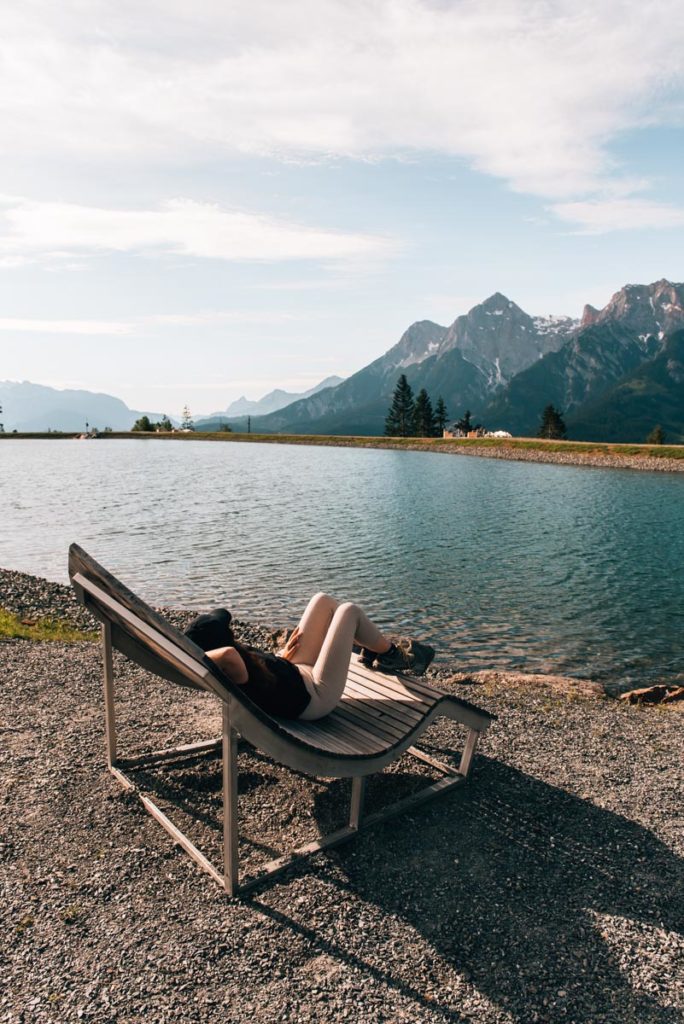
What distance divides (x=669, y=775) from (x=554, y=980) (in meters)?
4.60

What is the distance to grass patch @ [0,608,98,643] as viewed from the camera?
14.1 metres

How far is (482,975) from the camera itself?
16.8 feet

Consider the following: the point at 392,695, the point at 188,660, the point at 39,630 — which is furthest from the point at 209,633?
the point at 39,630

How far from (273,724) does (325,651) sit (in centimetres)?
142

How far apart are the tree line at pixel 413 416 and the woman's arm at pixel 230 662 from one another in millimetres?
135510

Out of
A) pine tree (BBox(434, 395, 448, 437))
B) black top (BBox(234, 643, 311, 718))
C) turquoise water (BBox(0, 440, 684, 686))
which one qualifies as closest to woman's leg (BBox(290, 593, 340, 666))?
black top (BBox(234, 643, 311, 718))

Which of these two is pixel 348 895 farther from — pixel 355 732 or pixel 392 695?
pixel 392 695

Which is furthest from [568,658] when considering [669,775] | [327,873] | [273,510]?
[273,510]

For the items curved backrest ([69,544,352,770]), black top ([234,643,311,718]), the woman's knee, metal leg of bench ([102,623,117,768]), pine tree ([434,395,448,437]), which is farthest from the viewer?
pine tree ([434,395,448,437])

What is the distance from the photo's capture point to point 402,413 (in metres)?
151

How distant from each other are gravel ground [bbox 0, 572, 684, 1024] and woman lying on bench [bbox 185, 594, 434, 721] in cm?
153

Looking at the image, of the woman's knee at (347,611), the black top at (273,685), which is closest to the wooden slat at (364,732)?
the black top at (273,685)

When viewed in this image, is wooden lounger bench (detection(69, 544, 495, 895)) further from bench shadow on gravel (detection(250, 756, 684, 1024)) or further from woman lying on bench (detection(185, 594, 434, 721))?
bench shadow on gravel (detection(250, 756, 684, 1024))

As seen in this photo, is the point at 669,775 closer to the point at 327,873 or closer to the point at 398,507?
the point at 327,873
